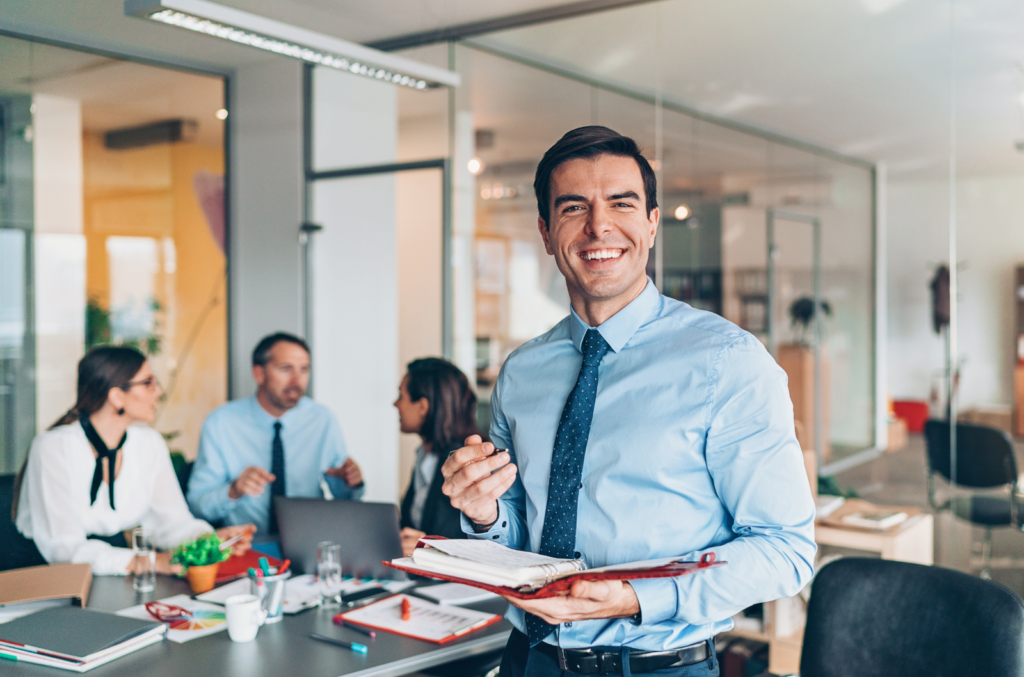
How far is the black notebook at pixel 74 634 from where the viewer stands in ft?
6.62

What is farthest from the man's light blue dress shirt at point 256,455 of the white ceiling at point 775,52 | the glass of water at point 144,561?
the white ceiling at point 775,52

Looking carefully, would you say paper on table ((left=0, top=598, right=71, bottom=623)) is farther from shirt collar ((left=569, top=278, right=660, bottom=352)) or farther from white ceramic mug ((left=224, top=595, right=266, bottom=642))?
shirt collar ((left=569, top=278, right=660, bottom=352))

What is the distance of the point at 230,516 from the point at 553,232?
2.59 meters

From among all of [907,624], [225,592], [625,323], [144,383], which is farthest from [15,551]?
[907,624]

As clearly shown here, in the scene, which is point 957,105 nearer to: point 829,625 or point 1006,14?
point 1006,14

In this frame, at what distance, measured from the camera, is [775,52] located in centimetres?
446

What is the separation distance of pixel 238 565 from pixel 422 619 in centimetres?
80

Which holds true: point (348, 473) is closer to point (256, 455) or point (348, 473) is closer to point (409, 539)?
point (256, 455)

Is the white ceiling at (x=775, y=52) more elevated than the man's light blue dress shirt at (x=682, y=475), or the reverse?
the white ceiling at (x=775, y=52)

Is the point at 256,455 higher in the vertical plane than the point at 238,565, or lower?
higher

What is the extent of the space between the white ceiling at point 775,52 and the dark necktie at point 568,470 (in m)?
2.65

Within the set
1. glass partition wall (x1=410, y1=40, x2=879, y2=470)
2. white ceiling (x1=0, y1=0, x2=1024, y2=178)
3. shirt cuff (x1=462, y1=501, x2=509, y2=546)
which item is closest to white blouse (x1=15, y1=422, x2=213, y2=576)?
shirt cuff (x1=462, y1=501, x2=509, y2=546)

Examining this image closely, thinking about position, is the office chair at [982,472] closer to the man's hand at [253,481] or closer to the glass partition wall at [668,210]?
the glass partition wall at [668,210]

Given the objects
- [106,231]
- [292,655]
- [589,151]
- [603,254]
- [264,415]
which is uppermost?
[106,231]
